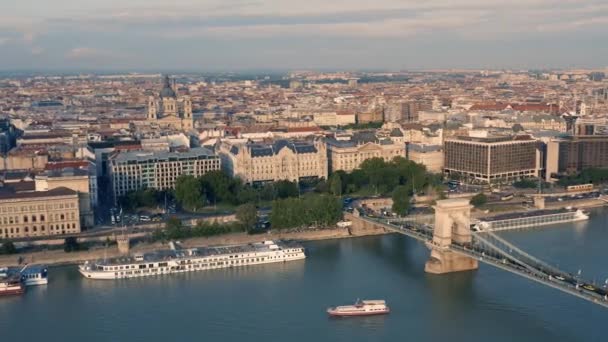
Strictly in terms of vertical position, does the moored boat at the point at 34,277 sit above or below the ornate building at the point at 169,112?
below

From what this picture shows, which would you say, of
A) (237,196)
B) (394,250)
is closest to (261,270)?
(394,250)

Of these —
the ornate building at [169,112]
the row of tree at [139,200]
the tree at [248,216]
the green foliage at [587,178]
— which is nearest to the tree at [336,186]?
the tree at [248,216]

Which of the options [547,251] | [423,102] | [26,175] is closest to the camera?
[547,251]

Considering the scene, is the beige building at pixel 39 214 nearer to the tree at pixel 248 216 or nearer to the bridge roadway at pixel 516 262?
the tree at pixel 248 216

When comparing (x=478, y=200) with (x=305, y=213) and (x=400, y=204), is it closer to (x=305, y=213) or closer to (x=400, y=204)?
(x=400, y=204)

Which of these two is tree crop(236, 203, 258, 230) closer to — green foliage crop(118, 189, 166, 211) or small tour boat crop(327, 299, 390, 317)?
green foliage crop(118, 189, 166, 211)

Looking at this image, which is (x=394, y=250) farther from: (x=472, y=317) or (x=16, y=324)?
(x=16, y=324)
